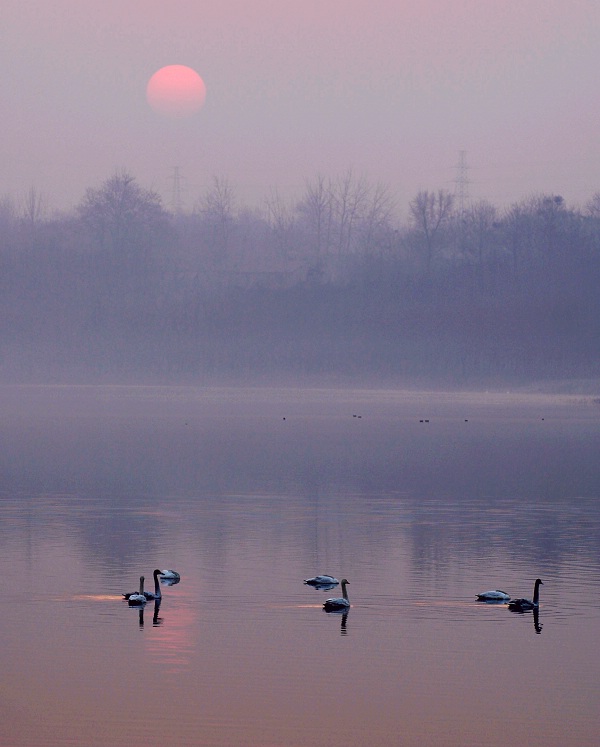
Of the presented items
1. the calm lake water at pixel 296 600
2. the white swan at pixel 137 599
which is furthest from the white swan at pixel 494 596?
the white swan at pixel 137 599

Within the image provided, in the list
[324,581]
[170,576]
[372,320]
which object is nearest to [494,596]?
[324,581]

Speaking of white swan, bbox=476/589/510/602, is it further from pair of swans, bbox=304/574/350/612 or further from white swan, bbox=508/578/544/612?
pair of swans, bbox=304/574/350/612

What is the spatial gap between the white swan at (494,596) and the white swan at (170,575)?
696cm

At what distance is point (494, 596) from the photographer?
30766 millimetres

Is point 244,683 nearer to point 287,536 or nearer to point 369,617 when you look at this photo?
point 369,617

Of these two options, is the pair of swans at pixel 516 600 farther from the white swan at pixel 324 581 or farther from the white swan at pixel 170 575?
the white swan at pixel 170 575

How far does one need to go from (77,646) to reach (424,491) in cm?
3244

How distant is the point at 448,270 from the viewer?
652ft

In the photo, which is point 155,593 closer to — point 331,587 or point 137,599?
point 137,599

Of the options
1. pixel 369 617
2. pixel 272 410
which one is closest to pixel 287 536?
pixel 369 617

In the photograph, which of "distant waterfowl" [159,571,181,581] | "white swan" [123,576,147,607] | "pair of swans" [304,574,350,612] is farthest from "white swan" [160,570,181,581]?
"pair of swans" [304,574,350,612]

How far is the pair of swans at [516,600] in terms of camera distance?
30.1m

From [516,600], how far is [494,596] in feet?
2.27

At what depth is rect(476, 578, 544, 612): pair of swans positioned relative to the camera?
98.7 ft
